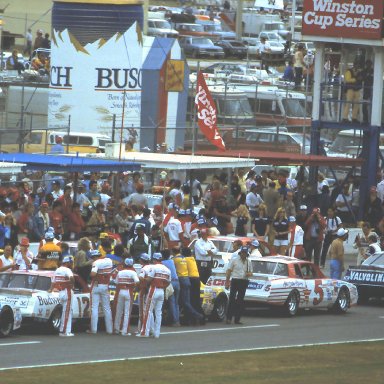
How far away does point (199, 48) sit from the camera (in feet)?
259

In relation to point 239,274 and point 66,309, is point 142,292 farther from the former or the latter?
point 239,274

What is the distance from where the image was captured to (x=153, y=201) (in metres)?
36.3

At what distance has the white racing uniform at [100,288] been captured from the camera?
965 inches

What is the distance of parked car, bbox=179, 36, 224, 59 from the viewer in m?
78.9

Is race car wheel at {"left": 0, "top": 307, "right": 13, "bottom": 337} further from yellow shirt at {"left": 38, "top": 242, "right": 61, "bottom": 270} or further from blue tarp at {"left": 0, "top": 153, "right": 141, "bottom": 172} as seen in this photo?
blue tarp at {"left": 0, "top": 153, "right": 141, "bottom": 172}

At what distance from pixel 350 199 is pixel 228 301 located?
1442 centimetres

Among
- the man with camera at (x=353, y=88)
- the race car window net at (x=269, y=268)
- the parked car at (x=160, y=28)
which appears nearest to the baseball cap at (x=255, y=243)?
the race car window net at (x=269, y=268)

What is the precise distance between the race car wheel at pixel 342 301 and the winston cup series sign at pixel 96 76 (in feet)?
37.8

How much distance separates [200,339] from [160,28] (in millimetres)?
59633

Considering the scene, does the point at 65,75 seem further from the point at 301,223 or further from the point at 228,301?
the point at 228,301

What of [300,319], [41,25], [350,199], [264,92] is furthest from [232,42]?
[300,319]

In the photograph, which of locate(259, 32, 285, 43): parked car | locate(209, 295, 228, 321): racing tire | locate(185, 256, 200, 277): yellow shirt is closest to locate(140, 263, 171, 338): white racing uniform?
locate(185, 256, 200, 277): yellow shirt

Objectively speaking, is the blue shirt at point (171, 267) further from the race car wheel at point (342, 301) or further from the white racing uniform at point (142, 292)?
the race car wheel at point (342, 301)

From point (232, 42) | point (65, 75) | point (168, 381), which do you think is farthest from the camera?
point (232, 42)
